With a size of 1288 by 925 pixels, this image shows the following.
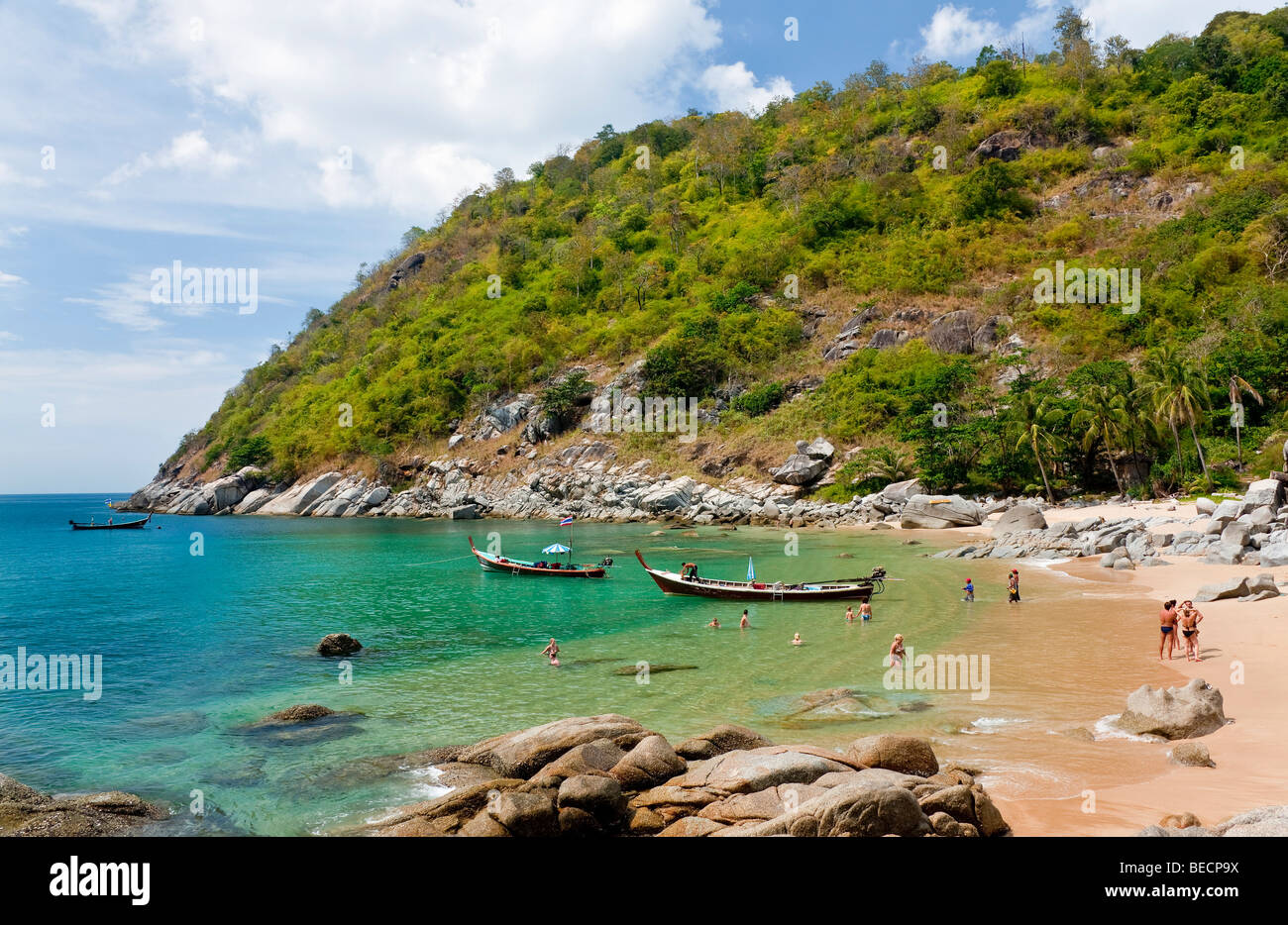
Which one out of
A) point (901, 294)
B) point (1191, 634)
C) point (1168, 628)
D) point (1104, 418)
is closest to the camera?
point (1191, 634)

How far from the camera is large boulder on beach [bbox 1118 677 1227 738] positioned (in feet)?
43.0

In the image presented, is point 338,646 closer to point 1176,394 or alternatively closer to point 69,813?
point 69,813

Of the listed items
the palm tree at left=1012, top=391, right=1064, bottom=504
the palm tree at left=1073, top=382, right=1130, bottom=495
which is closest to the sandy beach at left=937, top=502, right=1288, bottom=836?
the palm tree at left=1073, top=382, right=1130, bottom=495

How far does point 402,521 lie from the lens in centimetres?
8744

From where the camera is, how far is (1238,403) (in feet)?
170

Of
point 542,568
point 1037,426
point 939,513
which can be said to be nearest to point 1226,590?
point 542,568

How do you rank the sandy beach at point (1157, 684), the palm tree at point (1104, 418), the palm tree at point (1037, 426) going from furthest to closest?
1. the palm tree at point (1037, 426)
2. the palm tree at point (1104, 418)
3. the sandy beach at point (1157, 684)

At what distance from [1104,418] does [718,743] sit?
5424 cm

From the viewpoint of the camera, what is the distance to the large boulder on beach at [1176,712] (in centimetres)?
1312

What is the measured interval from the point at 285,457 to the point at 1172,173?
13533cm

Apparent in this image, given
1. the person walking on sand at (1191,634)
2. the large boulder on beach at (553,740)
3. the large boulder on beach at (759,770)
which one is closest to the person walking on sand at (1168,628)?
the person walking on sand at (1191,634)

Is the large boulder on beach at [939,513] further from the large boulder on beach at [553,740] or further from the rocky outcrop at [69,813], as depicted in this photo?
the rocky outcrop at [69,813]

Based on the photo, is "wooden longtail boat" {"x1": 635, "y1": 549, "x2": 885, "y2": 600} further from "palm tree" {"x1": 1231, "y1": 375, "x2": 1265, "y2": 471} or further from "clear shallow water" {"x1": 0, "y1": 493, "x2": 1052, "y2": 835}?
"palm tree" {"x1": 1231, "y1": 375, "x2": 1265, "y2": 471}

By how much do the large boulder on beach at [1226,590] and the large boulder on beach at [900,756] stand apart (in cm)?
1854
